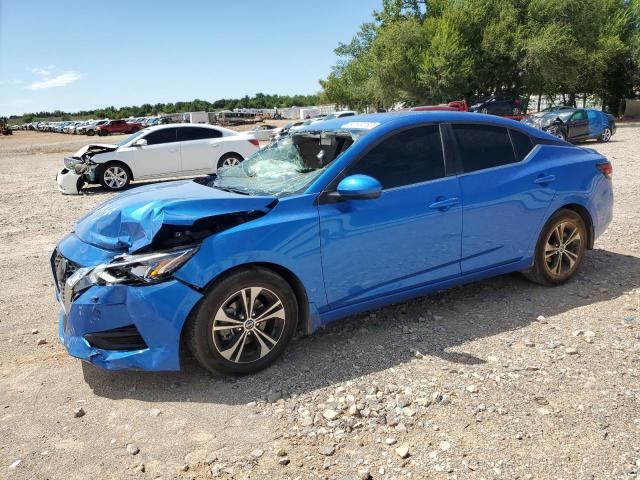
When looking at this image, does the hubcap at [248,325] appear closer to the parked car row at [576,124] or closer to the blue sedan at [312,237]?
the blue sedan at [312,237]

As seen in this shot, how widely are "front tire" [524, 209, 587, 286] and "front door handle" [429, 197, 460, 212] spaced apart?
1.15 metres

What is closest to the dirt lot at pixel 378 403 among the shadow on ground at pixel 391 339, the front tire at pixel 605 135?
the shadow on ground at pixel 391 339

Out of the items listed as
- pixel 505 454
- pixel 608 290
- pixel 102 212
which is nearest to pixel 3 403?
pixel 102 212

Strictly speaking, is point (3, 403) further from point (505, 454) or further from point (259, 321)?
point (505, 454)

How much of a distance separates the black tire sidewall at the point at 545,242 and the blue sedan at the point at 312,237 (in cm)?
1

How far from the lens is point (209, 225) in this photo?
3.46 meters

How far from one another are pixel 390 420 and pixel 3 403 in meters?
2.43

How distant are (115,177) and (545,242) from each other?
11537mm

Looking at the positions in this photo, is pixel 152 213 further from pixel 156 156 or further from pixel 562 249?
pixel 156 156

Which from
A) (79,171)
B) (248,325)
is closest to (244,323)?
(248,325)

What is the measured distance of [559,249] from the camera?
4910mm

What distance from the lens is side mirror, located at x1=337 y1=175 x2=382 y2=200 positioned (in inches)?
141

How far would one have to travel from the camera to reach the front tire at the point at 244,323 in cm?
332

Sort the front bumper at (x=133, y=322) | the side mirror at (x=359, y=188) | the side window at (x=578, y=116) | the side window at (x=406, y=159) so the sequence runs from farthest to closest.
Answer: the side window at (x=578, y=116) < the side window at (x=406, y=159) < the side mirror at (x=359, y=188) < the front bumper at (x=133, y=322)
